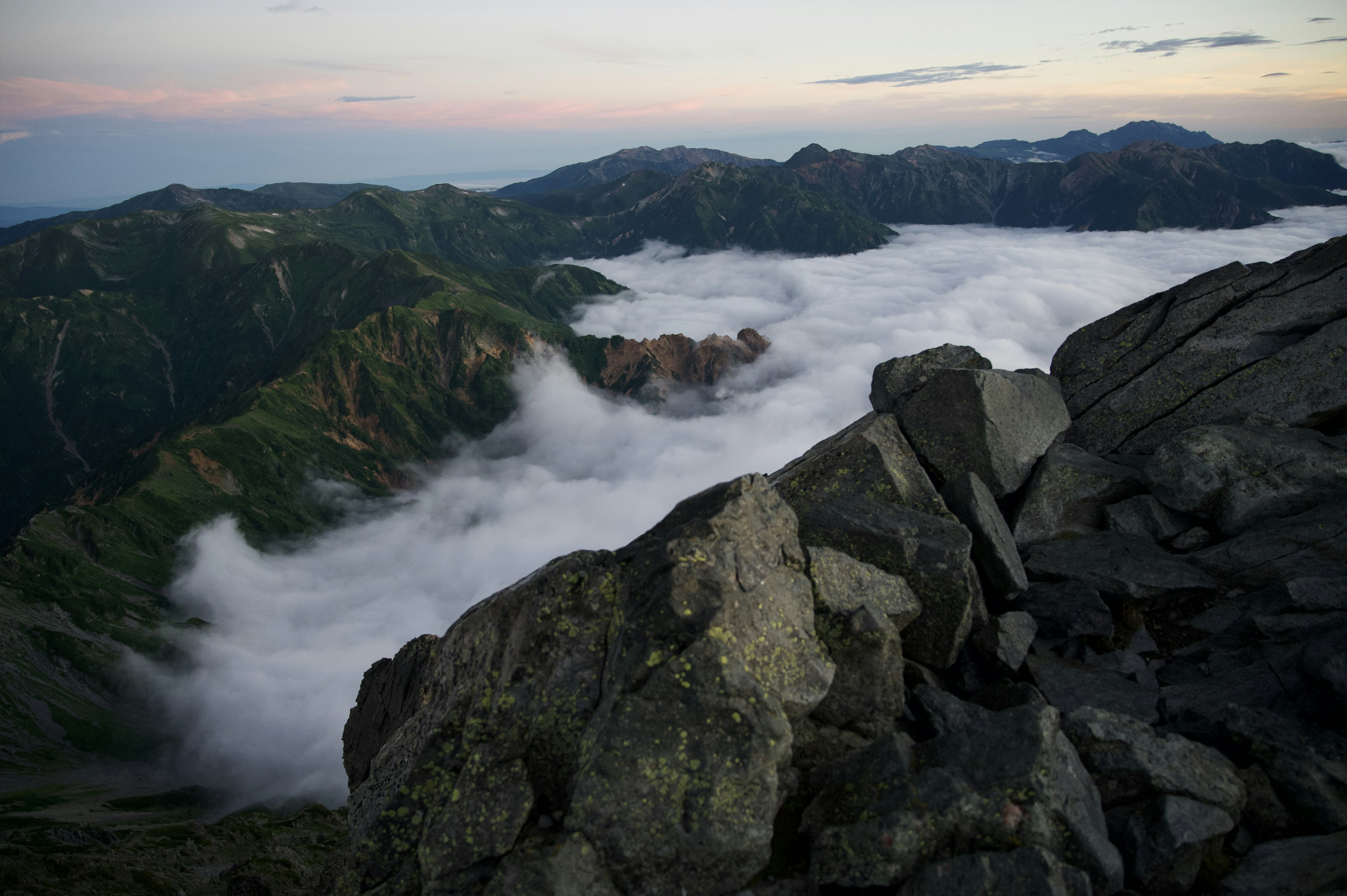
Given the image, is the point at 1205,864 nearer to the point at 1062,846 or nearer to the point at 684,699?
the point at 1062,846

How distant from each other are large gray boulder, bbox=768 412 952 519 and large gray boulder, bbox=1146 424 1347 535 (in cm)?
697

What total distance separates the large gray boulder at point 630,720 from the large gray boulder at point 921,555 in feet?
6.96

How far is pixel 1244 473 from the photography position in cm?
1955

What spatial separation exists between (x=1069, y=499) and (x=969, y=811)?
14.0 metres

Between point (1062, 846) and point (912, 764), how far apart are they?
96.8 inches

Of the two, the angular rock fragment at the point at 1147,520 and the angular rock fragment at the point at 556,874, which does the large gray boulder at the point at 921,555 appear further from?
the angular rock fragment at the point at 556,874

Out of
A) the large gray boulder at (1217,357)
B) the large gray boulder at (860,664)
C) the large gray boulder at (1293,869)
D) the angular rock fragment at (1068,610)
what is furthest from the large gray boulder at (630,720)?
the large gray boulder at (1217,357)

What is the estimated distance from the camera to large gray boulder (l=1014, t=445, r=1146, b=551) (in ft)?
69.7

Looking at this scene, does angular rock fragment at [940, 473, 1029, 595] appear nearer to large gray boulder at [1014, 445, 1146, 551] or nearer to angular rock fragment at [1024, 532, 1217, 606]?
angular rock fragment at [1024, 532, 1217, 606]

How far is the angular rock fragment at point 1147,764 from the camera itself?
1158 cm

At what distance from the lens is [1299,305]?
24.8 metres

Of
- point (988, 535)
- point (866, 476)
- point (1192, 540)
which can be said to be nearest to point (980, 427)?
point (866, 476)

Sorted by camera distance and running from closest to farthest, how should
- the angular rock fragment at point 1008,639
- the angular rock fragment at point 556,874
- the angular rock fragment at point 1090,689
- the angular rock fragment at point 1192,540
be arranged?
the angular rock fragment at point 556,874 → the angular rock fragment at point 1090,689 → the angular rock fragment at point 1008,639 → the angular rock fragment at point 1192,540

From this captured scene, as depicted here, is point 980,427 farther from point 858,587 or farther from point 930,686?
point 930,686
